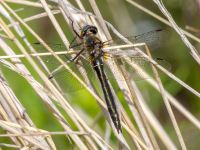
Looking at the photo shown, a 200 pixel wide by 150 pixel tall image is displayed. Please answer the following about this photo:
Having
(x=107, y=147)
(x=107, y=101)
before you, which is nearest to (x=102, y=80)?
(x=107, y=101)

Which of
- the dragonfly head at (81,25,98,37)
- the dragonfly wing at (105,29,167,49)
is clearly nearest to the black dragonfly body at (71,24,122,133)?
the dragonfly head at (81,25,98,37)

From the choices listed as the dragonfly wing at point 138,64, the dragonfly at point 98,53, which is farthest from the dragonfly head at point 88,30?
the dragonfly wing at point 138,64

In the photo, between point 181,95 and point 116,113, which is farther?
point 181,95

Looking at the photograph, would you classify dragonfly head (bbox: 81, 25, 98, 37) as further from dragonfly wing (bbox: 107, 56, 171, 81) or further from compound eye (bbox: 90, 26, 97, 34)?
dragonfly wing (bbox: 107, 56, 171, 81)

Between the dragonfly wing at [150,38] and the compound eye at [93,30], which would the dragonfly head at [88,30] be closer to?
the compound eye at [93,30]

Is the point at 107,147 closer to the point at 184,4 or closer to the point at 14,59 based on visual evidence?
the point at 14,59

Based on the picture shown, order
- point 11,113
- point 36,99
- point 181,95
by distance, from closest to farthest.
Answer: point 11,113
point 36,99
point 181,95

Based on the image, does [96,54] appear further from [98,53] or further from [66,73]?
[66,73]

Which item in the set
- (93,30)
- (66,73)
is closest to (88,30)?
(93,30)
